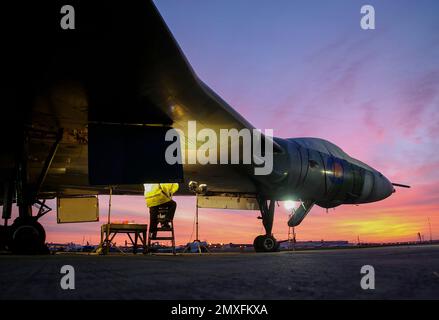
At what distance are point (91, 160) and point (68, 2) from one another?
370 centimetres

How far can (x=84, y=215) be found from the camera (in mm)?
16172

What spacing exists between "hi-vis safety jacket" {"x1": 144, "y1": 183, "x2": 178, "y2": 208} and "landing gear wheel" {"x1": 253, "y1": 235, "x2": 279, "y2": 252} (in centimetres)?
375

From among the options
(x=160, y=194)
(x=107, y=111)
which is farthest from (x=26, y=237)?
(x=160, y=194)

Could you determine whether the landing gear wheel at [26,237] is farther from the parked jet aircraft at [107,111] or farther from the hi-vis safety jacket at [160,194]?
the hi-vis safety jacket at [160,194]

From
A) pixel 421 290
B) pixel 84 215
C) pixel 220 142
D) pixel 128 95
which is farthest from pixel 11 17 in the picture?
pixel 84 215

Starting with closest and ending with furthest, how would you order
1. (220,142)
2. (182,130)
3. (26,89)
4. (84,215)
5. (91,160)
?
(26,89) < (91,160) < (182,130) < (220,142) < (84,215)

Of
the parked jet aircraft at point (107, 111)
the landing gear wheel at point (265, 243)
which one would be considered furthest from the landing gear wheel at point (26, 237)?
the landing gear wheel at point (265, 243)

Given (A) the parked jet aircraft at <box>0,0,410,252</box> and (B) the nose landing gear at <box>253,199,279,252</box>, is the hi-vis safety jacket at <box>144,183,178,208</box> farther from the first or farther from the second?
(B) the nose landing gear at <box>253,199,279,252</box>

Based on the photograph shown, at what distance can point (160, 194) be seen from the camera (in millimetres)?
10344

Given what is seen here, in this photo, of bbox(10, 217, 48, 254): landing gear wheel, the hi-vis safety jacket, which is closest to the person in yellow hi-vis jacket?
Answer: the hi-vis safety jacket

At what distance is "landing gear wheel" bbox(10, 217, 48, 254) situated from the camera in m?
7.32

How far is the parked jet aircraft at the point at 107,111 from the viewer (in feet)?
15.8

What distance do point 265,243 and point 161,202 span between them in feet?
13.3
